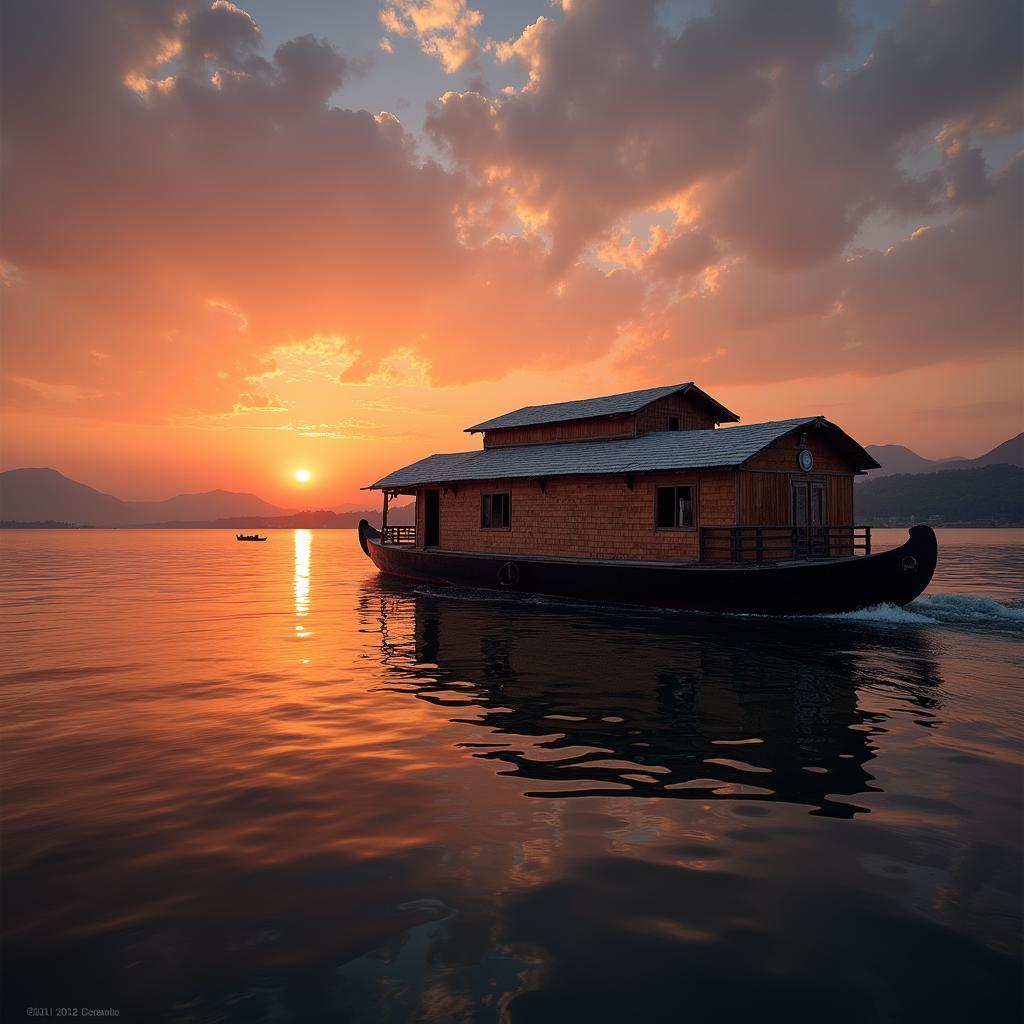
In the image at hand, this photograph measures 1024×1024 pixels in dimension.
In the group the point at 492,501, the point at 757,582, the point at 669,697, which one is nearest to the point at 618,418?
the point at 492,501

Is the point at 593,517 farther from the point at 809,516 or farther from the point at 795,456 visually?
the point at 809,516

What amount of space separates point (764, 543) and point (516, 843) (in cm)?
1514

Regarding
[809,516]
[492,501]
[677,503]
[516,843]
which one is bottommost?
[516,843]

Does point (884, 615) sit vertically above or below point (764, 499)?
below

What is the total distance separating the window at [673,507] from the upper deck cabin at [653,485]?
0.10ft

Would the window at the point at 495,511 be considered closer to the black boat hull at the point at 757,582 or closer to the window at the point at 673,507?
the black boat hull at the point at 757,582

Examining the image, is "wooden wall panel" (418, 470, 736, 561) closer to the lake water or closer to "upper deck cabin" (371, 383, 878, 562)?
"upper deck cabin" (371, 383, 878, 562)

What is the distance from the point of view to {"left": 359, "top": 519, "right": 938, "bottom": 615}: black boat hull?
1583 centimetres

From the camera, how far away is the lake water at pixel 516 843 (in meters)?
3.21

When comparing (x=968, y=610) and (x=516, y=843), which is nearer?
(x=516, y=843)

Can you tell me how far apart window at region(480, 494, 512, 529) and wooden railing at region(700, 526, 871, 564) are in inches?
318

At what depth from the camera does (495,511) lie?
2427cm

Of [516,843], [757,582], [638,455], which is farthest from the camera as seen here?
[638,455]

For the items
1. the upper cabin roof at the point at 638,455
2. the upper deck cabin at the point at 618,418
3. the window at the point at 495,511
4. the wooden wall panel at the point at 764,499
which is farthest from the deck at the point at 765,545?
the upper deck cabin at the point at 618,418
